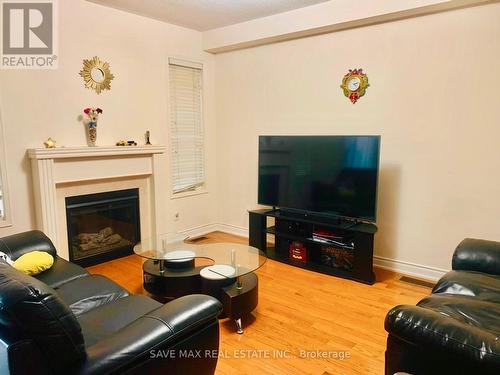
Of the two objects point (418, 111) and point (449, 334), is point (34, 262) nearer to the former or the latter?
point (449, 334)

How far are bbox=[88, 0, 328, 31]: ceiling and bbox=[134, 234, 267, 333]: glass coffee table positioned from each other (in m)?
2.42

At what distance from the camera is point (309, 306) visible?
291 cm

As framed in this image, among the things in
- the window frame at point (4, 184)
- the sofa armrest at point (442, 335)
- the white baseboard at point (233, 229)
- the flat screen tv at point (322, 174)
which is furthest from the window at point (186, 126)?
the sofa armrest at point (442, 335)

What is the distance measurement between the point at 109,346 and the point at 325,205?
2.60 meters

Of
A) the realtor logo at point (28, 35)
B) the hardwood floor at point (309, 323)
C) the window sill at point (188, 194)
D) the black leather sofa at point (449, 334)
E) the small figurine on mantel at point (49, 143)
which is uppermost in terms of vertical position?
the realtor logo at point (28, 35)

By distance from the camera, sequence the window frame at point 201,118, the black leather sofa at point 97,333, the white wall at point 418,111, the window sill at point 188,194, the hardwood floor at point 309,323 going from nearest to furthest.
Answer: the black leather sofa at point 97,333, the hardwood floor at point 309,323, the white wall at point 418,111, the window frame at point 201,118, the window sill at point 188,194

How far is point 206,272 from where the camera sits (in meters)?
2.70

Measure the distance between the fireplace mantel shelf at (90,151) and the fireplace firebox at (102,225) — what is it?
47 cm

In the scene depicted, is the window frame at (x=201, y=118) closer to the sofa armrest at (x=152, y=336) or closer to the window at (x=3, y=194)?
the window at (x=3, y=194)

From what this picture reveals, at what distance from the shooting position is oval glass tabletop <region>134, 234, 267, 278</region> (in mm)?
2703

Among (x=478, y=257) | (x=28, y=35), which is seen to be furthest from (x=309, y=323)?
(x=28, y=35)

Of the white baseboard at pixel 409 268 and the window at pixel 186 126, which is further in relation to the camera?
the window at pixel 186 126

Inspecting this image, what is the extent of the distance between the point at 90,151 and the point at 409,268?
337 centimetres

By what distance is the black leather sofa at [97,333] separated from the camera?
47.8 inches
